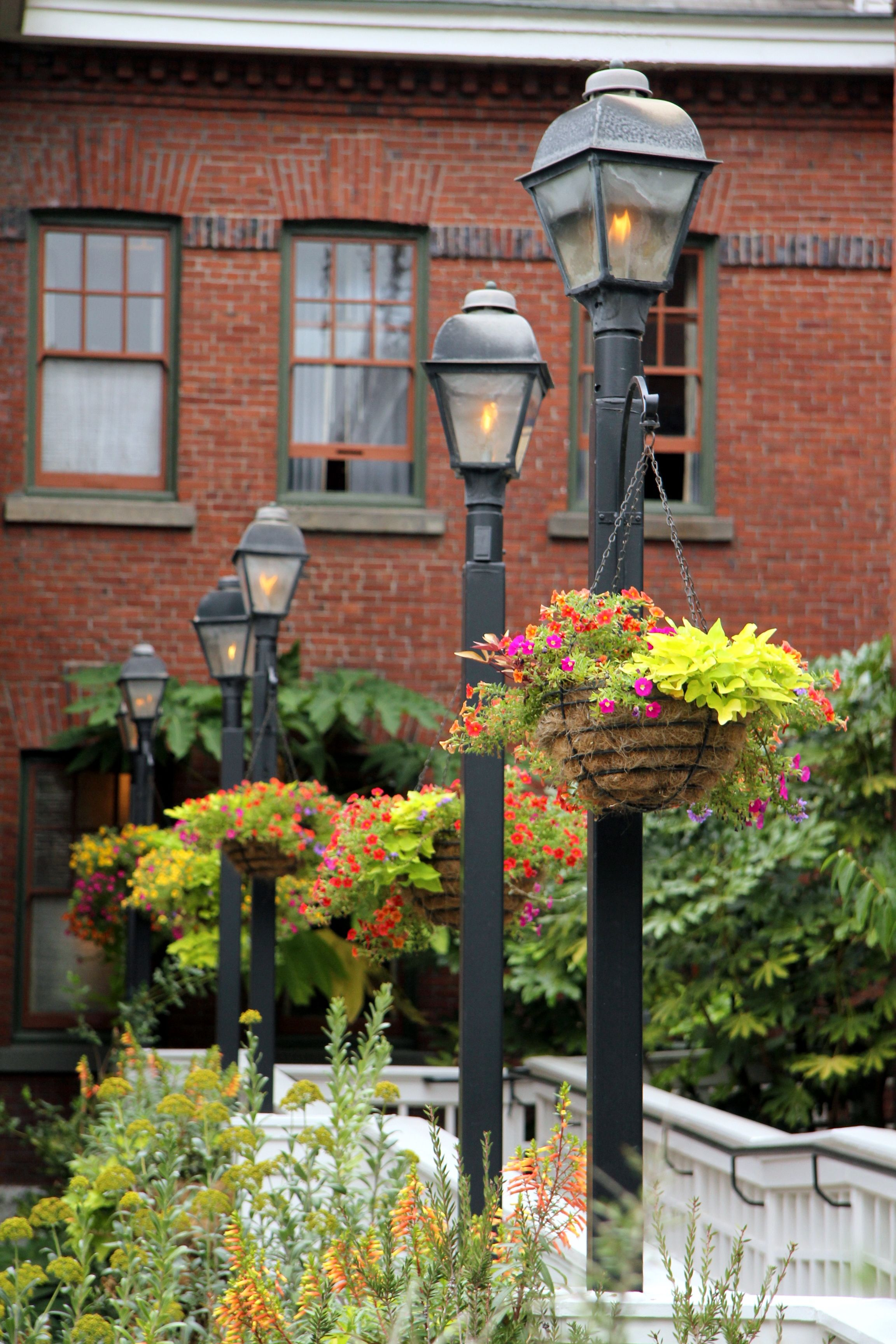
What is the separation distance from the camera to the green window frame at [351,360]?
11938mm

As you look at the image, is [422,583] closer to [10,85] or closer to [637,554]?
[10,85]

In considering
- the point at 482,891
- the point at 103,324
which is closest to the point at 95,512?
the point at 103,324

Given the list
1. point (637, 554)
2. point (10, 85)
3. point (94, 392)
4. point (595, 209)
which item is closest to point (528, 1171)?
point (637, 554)

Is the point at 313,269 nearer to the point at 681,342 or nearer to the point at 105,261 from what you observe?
the point at 105,261

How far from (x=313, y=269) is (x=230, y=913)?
607cm

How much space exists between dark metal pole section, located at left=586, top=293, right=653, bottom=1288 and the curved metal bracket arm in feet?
0.05

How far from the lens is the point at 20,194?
11617mm

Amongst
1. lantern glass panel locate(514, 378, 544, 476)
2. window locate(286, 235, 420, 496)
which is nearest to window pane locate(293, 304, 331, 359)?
window locate(286, 235, 420, 496)

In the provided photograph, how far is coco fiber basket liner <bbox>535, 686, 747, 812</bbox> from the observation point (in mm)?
2934

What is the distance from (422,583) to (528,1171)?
887cm

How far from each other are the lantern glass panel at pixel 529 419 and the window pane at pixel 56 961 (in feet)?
25.5

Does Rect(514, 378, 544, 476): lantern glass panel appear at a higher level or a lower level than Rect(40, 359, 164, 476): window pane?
lower

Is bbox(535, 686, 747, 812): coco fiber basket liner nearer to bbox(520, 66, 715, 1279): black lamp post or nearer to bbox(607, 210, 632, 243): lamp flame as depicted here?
bbox(520, 66, 715, 1279): black lamp post

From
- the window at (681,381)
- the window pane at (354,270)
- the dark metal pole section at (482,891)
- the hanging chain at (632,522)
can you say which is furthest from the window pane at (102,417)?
the hanging chain at (632,522)
